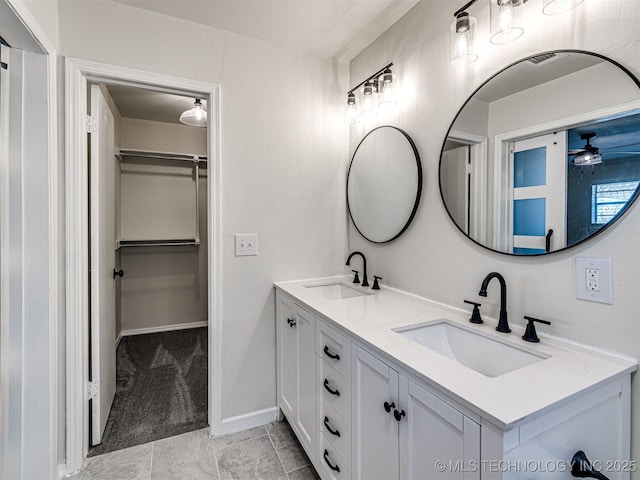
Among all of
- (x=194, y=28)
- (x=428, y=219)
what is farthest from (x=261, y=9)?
(x=428, y=219)

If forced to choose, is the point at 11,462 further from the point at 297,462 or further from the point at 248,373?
the point at 297,462

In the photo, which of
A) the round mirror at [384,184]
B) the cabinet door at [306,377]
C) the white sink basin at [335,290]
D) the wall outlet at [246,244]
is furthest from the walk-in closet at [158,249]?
the round mirror at [384,184]

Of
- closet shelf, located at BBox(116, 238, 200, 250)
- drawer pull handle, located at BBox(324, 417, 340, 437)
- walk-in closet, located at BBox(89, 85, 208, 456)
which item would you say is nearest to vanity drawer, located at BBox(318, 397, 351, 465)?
drawer pull handle, located at BBox(324, 417, 340, 437)

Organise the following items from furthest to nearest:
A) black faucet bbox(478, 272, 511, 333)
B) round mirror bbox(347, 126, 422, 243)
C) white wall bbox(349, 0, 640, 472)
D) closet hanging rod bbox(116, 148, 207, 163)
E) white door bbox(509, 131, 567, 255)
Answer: closet hanging rod bbox(116, 148, 207, 163)
round mirror bbox(347, 126, 422, 243)
black faucet bbox(478, 272, 511, 333)
white door bbox(509, 131, 567, 255)
white wall bbox(349, 0, 640, 472)

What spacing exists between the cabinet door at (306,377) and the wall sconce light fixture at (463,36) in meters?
1.36

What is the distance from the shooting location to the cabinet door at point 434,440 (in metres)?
0.76

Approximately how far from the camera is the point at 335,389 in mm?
1347

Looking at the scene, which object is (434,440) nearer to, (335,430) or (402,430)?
(402,430)

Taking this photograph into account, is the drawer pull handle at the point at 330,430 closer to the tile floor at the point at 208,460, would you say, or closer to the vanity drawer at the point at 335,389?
the vanity drawer at the point at 335,389

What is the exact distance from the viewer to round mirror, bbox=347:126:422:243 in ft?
5.72

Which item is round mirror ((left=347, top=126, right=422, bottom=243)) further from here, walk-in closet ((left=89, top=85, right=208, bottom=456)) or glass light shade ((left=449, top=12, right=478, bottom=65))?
walk-in closet ((left=89, top=85, right=208, bottom=456))

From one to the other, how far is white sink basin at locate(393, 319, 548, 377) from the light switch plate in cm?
26

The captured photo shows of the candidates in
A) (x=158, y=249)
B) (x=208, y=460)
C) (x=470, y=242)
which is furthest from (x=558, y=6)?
(x=158, y=249)

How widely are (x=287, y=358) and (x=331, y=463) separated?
24.3 inches
